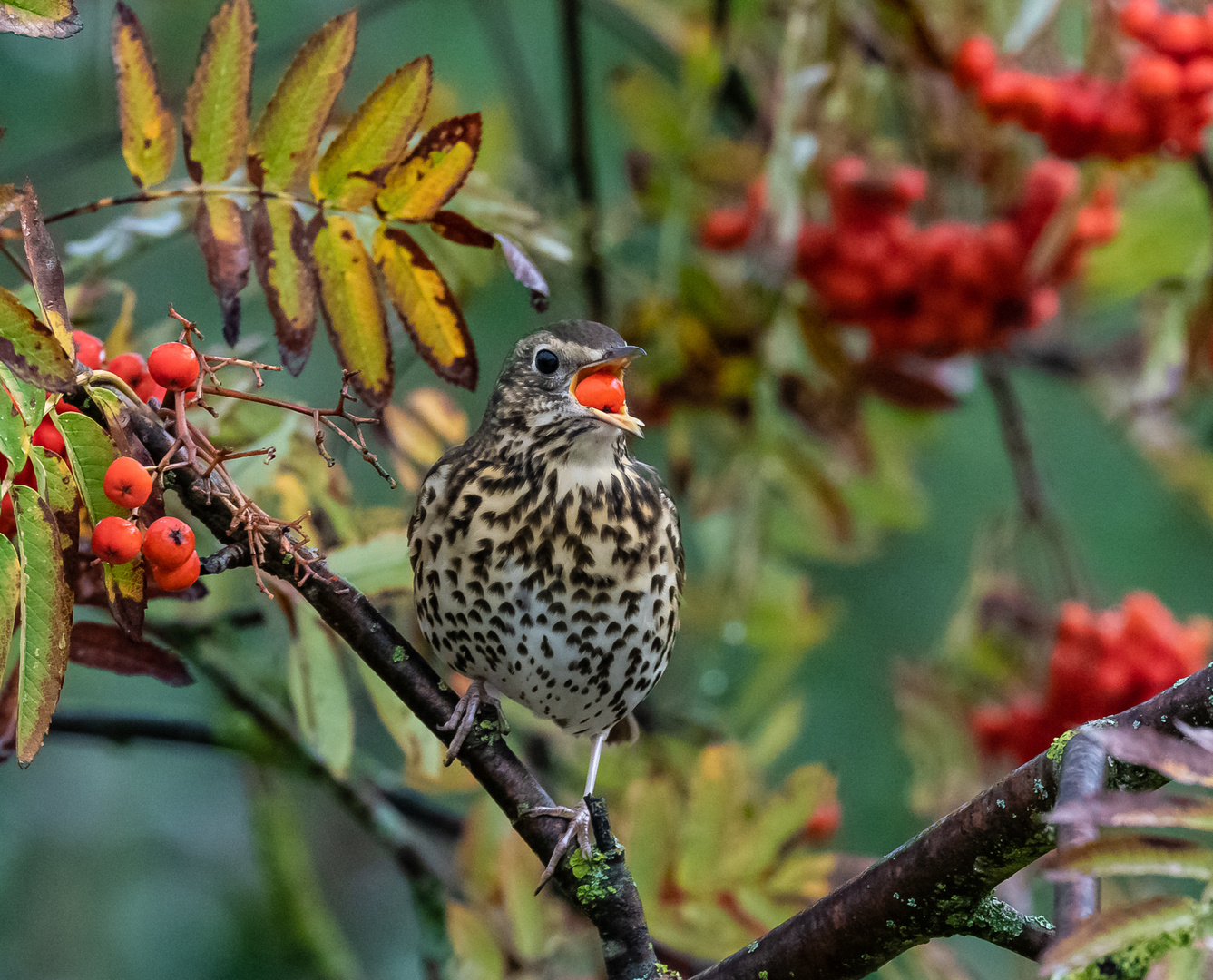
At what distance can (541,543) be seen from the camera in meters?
1.69

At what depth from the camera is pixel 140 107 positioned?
1.30 meters

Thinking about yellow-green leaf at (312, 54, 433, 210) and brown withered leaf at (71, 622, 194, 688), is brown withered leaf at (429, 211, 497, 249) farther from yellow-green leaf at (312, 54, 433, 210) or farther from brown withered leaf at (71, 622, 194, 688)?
brown withered leaf at (71, 622, 194, 688)

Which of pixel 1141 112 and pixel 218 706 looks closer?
pixel 1141 112

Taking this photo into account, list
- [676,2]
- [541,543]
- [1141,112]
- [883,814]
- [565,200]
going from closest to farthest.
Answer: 1. [541,543]
2. [1141,112]
3. [565,200]
4. [676,2]
5. [883,814]

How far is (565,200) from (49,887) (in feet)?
9.35

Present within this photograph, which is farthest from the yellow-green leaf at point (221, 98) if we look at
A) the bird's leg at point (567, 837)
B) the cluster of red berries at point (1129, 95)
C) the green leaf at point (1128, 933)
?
the cluster of red berries at point (1129, 95)

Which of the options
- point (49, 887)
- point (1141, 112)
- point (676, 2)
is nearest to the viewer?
point (1141, 112)

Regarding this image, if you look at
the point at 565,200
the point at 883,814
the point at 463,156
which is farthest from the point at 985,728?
the point at 463,156

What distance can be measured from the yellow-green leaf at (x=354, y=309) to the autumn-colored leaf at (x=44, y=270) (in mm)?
286

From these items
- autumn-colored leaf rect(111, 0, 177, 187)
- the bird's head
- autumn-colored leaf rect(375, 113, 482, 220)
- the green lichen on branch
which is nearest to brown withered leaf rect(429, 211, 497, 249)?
autumn-colored leaf rect(375, 113, 482, 220)

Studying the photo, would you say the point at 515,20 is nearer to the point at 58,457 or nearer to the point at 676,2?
the point at 676,2

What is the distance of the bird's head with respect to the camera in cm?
171

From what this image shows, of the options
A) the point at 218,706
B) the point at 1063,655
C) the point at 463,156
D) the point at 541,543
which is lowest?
the point at 218,706

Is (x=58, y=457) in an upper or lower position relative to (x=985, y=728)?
upper
